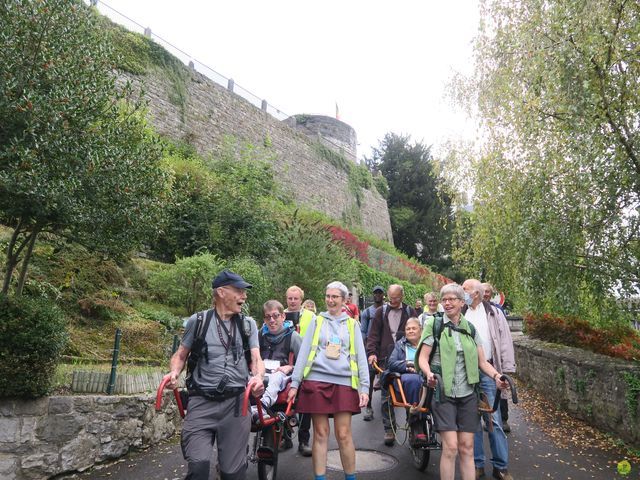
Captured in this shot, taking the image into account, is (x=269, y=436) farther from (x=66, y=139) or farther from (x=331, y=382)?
(x=66, y=139)

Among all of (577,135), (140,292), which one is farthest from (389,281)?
(577,135)

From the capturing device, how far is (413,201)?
138ft

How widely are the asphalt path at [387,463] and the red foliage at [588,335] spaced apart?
2661 millimetres

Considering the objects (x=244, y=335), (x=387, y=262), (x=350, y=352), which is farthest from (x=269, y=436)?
(x=387, y=262)

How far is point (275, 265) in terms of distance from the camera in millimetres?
12773

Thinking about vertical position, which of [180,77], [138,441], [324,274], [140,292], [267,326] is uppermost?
[180,77]

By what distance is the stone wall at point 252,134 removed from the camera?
→ 65.3ft

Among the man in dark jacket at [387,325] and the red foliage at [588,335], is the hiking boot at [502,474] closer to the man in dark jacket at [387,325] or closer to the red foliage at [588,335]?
the man in dark jacket at [387,325]

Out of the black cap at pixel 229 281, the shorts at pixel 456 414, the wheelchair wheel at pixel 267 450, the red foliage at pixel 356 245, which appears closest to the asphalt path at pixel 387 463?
the wheelchair wheel at pixel 267 450

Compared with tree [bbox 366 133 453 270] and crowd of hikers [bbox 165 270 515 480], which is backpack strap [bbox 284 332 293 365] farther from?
tree [bbox 366 133 453 270]

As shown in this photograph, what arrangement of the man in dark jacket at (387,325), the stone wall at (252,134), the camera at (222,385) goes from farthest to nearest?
the stone wall at (252,134), the man in dark jacket at (387,325), the camera at (222,385)

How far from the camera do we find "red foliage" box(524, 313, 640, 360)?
357 inches

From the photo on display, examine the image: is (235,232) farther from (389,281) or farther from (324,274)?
(389,281)

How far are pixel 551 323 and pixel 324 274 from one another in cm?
540
